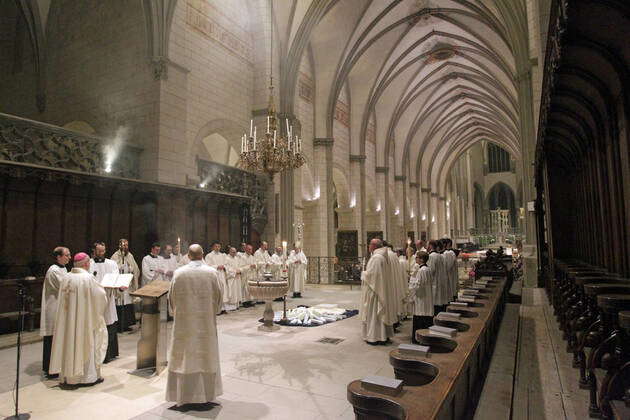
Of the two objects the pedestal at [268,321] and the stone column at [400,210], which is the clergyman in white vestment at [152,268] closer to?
the pedestal at [268,321]

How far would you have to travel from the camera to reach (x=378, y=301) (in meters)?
5.73

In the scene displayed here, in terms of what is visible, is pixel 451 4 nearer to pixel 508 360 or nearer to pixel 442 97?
pixel 442 97

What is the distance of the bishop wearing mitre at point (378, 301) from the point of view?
561cm

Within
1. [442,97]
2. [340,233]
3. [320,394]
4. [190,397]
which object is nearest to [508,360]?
[320,394]

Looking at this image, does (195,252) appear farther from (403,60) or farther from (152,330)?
(403,60)

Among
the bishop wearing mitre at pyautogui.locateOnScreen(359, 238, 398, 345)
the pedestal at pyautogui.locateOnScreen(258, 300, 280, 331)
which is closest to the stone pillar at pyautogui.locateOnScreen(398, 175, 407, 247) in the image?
the pedestal at pyautogui.locateOnScreen(258, 300, 280, 331)

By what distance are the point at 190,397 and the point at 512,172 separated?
170 ft

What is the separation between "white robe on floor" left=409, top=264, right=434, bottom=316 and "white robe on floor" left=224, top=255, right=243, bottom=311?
4.26m

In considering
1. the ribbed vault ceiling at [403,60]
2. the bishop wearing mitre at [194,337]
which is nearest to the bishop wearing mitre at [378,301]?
the bishop wearing mitre at [194,337]

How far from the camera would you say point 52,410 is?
3.42 m

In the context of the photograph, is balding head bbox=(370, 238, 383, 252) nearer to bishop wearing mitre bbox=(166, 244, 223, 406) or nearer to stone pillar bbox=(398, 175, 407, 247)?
bishop wearing mitre bbox=(166, 244, 223, 406)

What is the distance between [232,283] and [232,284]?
2cm

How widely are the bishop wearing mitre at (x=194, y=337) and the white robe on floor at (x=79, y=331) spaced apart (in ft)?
3.68

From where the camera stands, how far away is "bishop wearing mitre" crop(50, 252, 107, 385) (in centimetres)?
401
